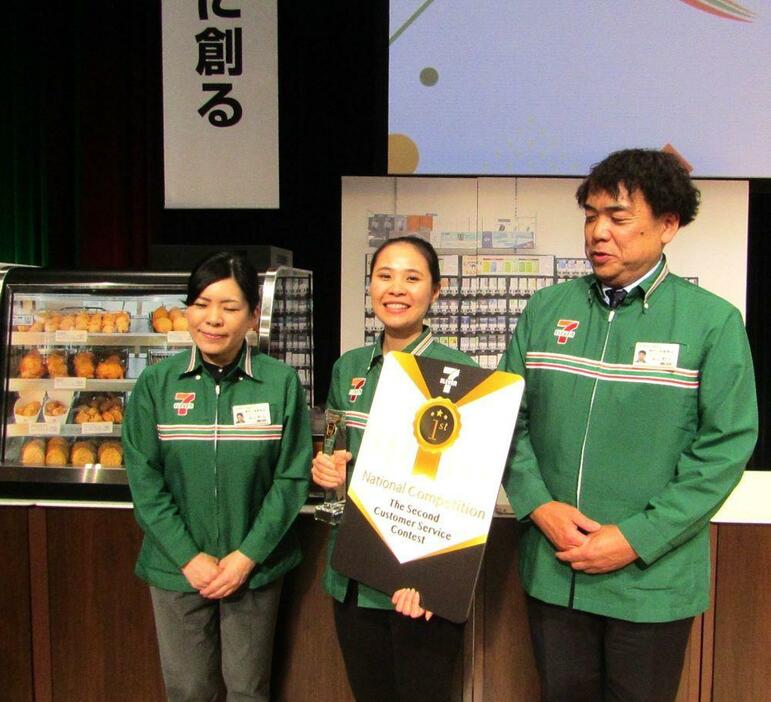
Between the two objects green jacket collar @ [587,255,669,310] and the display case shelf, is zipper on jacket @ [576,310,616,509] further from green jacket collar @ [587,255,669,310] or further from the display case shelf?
the display case shelf

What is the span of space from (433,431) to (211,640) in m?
0.84

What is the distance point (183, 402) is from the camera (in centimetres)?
174

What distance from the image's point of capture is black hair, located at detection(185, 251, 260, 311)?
173 cm

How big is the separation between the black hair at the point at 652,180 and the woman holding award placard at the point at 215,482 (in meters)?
0.89

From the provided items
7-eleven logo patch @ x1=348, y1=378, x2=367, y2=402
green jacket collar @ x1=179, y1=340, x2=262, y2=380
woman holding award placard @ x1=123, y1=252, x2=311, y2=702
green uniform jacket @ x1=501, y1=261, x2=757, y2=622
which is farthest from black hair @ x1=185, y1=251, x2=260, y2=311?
green uniform jacket @ x1=501, y1=261, x2=757, y2=622

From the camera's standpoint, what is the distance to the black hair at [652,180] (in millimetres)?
1429

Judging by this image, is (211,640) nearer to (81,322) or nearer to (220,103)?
(81,322)

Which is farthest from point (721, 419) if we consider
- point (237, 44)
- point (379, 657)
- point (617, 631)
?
point (237, 44)

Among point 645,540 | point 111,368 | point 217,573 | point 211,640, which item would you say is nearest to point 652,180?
point 645,540

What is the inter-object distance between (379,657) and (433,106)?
10.4 feet

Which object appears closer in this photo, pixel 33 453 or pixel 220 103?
pixel 33 453

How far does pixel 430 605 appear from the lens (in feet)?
4.79

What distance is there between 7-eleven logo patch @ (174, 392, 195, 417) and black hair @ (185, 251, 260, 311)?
0.75 feet

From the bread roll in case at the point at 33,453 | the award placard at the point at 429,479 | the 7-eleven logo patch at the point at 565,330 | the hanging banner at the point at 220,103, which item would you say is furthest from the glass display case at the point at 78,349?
the hanging banner at the point at 220,103
